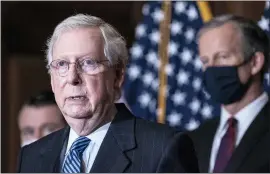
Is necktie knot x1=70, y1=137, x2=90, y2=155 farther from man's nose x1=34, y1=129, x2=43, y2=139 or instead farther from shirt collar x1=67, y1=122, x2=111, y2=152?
man's nose x1=34, y1=129, x2=43, y2=139

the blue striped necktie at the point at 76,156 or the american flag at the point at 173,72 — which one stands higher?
the blue striped necktie at the point at 76,156

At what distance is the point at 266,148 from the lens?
2961 millimetres

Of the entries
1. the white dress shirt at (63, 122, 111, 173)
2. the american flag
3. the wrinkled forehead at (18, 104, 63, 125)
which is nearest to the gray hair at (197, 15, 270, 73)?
the american flag

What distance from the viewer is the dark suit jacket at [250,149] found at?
288 centimetres

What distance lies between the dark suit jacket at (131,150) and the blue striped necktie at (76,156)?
0.15 ft

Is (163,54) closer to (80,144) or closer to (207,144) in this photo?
(207,144)

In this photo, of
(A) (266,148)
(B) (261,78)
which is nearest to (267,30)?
(B) (261,78)

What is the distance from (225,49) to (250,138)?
0.49 m

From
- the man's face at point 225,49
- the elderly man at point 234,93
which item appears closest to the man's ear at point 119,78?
the elderly man at point 234,93

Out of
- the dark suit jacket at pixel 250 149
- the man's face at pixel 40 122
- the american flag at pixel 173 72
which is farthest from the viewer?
the american flag at pixel 173 72

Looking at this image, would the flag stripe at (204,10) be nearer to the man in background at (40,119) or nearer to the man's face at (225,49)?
the man's face at (225,49)

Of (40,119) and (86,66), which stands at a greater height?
(86,66)

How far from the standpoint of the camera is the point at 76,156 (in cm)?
199

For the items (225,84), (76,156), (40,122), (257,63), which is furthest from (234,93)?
(76,156)
